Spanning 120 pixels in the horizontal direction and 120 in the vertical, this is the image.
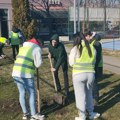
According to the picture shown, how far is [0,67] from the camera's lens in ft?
44.4

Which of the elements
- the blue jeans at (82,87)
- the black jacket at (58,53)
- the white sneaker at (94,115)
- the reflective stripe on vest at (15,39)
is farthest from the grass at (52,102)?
the reflective stripe on vest at (15,39)

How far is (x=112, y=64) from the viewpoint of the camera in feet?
49.8

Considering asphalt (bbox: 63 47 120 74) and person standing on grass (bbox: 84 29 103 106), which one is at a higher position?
person standing on grass (bbox: 84 29 103 106)

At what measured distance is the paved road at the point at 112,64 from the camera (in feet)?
44.7

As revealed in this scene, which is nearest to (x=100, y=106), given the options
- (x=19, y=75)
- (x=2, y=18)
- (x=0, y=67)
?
(x=19, y=75)

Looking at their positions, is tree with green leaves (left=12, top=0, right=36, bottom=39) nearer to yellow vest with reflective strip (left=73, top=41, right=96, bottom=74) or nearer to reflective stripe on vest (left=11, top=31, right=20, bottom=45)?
reflective stripe on vest (left=11, top=31, right=20, bottom=45)

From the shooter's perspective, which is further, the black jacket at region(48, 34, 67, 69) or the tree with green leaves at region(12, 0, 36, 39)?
the tree with green leaves at region(12, 0, 36, 39)

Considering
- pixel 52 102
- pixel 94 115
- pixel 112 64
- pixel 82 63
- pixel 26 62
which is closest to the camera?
pixel 82 63

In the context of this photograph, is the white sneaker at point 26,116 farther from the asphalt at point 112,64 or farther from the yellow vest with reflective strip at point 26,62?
the asphalt at point 112,64

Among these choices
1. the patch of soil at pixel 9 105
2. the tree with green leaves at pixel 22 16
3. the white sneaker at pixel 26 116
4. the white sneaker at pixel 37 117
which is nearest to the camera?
the white sneaker at pixel 37 117

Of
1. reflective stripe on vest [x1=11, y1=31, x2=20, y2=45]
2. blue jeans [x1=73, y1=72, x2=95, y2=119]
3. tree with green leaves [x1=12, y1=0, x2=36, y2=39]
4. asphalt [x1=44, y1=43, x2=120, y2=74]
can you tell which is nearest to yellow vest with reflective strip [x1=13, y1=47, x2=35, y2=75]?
blue jeans [x1=73, y1=72, x2=95, y2=119]

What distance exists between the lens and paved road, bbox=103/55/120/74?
13638 mm

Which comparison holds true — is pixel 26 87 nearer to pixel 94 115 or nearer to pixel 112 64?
pixel 94 115

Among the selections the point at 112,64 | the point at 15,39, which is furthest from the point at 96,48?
the point at 15,39
